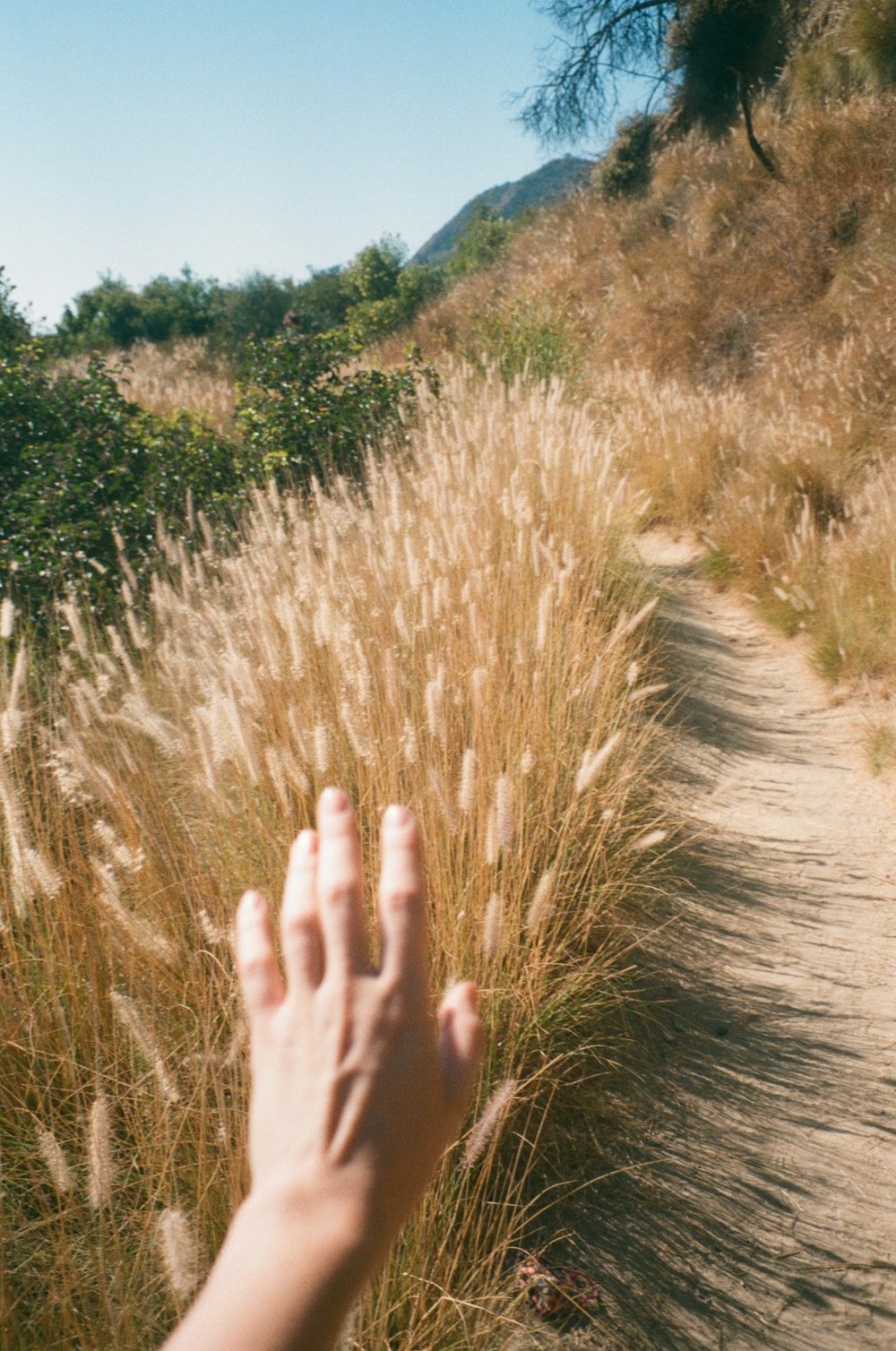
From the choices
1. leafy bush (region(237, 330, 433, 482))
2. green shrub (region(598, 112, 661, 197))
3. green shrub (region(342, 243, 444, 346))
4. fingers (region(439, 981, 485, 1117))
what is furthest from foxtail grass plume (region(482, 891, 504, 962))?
green shrub (region(342, 243, 444, 346))

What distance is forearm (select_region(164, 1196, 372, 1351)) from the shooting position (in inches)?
16.8

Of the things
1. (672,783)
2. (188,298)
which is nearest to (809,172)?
(672,783)

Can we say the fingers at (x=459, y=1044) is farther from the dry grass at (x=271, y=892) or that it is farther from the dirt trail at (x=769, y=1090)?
the dirt trail at (x=769, y=1090)

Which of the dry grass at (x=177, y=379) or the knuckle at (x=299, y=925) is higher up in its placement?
the dry grass at (x=177, y=379)

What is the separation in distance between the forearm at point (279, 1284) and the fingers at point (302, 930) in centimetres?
13

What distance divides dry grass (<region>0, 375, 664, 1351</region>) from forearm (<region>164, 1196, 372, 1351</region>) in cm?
51

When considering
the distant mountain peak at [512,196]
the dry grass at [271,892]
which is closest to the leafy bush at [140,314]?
the dry grass at [271,892]

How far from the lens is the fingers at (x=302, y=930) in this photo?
21.6 inches

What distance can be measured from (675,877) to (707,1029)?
0.53 m

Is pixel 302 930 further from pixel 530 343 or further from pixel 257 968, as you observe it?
pixel 530 343

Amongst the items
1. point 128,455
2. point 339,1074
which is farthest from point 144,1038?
point 128,455

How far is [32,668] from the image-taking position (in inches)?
128

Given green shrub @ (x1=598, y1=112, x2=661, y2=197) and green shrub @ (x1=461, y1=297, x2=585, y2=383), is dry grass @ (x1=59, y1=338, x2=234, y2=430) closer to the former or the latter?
green shrub @ (x1=461, y1=297, x2=585, y2=383)

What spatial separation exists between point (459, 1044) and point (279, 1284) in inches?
6.9
